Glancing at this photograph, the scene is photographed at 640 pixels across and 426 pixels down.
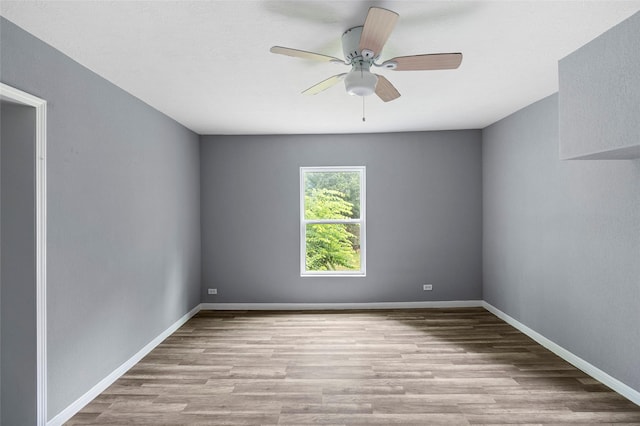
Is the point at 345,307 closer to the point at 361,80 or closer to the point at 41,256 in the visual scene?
the point at 361,80

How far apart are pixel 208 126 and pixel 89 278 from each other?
2555mm

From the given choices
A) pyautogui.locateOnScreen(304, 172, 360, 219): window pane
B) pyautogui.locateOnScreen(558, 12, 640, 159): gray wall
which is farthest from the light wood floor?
pyautogui.locateOnScreen(558, 12, 640, 159): gray wall

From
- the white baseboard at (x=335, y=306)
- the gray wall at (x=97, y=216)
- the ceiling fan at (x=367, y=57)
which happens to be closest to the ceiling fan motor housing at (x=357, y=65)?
the ceiling fan at (x=367, y=57)

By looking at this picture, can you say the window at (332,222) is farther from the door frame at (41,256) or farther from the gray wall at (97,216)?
the door frame at (41,256)

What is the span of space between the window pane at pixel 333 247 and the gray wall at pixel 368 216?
18cm

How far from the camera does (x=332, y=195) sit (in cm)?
549

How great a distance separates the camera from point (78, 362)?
8.96ft

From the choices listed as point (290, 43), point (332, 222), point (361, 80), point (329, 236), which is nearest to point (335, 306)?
point (329, 236)

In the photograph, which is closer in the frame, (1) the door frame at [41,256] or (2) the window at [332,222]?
(1) the door frame at [41,256]

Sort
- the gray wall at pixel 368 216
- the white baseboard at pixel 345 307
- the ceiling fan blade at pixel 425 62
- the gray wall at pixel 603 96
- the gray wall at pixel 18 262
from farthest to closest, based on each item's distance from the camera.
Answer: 1. the gray wall at pixel 368 216
2. the white baseboard at pixel 345 307
3. the gray wall at pixel 18 262
4. the ceiling fan blade at pixel 425 62
5. the gray wall at pixel 603 96

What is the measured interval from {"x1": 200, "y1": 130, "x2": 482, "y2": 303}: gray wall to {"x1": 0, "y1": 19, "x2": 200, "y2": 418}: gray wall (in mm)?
982

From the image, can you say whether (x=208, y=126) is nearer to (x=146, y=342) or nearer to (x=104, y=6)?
(x=146, y=342)

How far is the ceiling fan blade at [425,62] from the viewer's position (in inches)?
87.6

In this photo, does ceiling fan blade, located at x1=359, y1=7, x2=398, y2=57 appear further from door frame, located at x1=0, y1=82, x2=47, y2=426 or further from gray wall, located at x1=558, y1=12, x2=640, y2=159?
door frame, located at x1=0, y1=82, x2=47, y2=426
